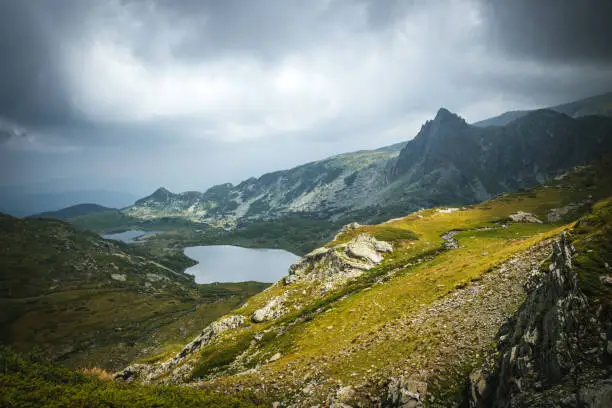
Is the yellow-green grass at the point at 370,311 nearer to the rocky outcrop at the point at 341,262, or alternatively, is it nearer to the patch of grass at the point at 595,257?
the rocky outcrop at the point at 341,262

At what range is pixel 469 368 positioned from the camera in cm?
2181

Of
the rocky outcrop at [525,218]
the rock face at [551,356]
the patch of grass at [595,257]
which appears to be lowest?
the rocky outcrop at [525,218]

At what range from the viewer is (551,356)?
52.8 feet

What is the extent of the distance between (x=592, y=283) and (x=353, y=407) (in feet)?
54.2

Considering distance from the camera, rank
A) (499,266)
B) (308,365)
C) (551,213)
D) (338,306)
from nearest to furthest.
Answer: (308,365) < (499,266) < (338,306) < (551,213)

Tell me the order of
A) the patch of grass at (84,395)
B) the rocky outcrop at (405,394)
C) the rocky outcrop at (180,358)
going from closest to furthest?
the rocky outcrop at (405,394), the patch of grass at (84,395), the rocky outcrop at (180,358)

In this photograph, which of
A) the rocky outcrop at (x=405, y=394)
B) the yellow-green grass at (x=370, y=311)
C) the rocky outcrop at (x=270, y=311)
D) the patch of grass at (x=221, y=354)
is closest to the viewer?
the rocky outcrop at (x=405, y=394)

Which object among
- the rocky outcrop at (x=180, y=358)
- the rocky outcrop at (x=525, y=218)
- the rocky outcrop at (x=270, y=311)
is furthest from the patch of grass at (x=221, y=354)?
the rocky outcrop at (x=525, y=218)

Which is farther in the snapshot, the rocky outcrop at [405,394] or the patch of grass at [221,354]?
the patch of grass at [221,354]

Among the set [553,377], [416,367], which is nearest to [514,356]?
[553,377]

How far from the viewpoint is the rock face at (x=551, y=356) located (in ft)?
47.6

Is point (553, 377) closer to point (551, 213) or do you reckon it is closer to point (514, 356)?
point (514, 356)

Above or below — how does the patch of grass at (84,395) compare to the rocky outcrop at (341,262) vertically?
above

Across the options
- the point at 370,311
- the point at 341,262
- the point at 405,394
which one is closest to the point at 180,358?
the point at 341,262
